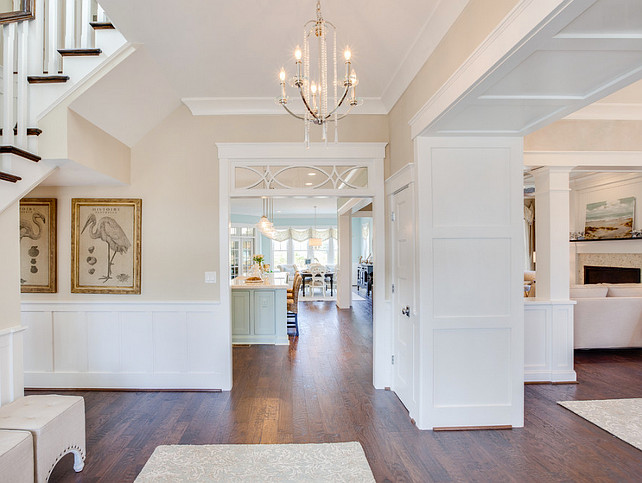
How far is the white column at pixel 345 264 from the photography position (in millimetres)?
8648

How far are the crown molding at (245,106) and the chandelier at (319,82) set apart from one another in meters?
0.37

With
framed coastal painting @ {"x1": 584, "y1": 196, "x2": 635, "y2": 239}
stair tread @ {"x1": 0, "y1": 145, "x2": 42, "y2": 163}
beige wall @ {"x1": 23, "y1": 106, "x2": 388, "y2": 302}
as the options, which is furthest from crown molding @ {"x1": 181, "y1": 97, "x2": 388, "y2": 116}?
framed coastal painting @ {"x1": 584, "y1": 196, "x2": 635, "y2": 239}

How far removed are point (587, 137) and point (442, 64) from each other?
2.45m

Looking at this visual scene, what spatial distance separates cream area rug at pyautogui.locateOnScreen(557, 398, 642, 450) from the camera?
2740 millimetres

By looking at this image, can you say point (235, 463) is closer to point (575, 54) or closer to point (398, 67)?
point (575, 54)

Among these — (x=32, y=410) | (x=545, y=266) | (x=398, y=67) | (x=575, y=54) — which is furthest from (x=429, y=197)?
(x=32, y=410)

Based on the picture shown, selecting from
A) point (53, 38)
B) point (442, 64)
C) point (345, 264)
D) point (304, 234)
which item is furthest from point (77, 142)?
point (304, 234)

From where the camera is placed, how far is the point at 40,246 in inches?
144

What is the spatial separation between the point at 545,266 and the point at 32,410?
15.2 feet

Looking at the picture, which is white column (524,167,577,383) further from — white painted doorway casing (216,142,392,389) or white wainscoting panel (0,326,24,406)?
white wainscoting panel (0,326,24,406)

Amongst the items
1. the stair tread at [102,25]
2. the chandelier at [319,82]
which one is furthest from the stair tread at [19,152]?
the chandelier at [319,82]

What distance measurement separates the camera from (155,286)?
3.68 m

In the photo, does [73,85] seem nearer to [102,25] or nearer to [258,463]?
[102,25]

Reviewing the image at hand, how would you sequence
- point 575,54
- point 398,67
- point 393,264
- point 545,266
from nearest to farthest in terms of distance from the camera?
point 575,54 < point 398,67 < point 393,264 < point 545,266
